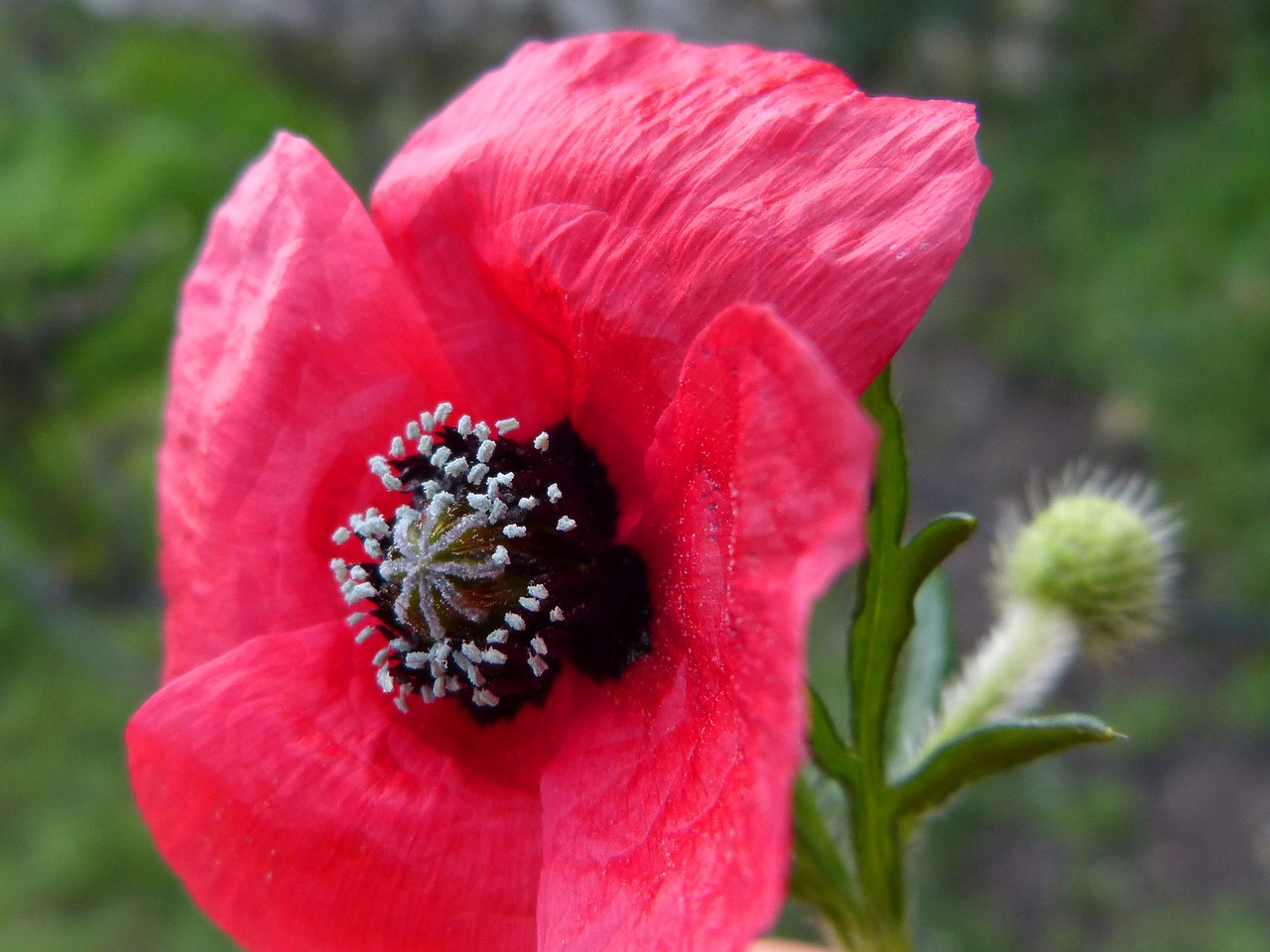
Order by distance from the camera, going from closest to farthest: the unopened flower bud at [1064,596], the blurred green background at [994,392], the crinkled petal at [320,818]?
1. the crinkled petal at [320,818]
2. the unopened flower bud at [1064,596]
3. the blurred green background at [994,392]

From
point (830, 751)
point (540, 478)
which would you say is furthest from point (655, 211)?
point (830, 751)

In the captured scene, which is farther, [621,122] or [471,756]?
[471,756]

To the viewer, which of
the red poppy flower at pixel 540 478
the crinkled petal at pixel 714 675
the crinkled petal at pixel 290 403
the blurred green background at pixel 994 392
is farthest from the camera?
the blurred green background at pixel 994 392

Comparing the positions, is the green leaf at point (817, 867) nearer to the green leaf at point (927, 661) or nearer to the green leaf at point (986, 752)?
the green leaf at point (986, 752)

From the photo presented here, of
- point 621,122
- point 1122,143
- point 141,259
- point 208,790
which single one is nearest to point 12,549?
point 141,259

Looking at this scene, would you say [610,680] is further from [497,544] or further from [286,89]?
[286,89]

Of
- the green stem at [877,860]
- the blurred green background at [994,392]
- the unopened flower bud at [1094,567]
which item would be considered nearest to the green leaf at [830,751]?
the green stem at [877,860]
